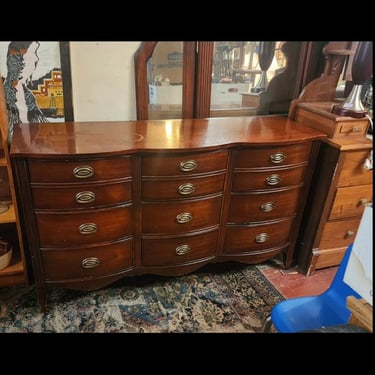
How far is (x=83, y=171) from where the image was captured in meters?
1.37

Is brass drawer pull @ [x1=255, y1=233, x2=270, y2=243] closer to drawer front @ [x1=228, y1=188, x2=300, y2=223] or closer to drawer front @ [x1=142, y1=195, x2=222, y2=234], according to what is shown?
drawer front @ [x1=228, y1=188, x2=300, y2=223]

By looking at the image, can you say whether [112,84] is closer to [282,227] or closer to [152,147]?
[152,147]

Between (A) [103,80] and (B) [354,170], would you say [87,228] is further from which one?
(B) [354,170]

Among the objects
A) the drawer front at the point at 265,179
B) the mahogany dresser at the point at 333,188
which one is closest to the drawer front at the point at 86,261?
the drawer front at the point at 265,179

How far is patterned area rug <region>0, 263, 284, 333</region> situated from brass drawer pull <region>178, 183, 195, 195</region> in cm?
62

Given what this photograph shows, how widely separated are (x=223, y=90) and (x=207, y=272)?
108cm

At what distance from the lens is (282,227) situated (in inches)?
74.5

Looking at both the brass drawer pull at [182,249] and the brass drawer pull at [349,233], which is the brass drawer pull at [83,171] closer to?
the brass drawer pull at [182,249]

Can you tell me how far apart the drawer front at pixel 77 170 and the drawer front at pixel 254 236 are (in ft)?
2.29

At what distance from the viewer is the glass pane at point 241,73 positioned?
1.82m

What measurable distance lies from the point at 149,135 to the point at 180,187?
0.30 m

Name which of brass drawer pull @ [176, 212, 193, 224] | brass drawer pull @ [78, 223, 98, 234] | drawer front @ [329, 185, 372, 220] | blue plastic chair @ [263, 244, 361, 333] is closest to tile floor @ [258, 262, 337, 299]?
drawer front @ [329, 185, 372, 220]
